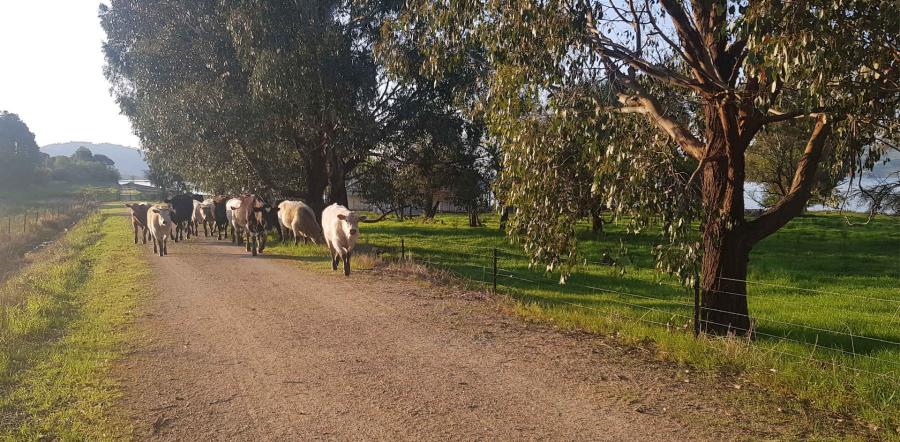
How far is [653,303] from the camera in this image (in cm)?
1309

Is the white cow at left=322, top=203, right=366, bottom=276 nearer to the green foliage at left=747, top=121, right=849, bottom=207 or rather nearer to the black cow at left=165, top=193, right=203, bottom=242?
the black cow at left=165, top=193, right=203, bottom=242

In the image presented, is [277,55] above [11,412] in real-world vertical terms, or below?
above

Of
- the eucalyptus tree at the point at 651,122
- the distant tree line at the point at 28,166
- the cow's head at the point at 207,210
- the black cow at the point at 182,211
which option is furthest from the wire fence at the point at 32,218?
the eucalyptus tree at the point at 651,122

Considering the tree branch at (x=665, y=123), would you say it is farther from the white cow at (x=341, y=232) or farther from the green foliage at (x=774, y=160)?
the green foliage at (x=774, y=160)

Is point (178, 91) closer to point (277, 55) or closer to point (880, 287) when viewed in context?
point (277, 55)

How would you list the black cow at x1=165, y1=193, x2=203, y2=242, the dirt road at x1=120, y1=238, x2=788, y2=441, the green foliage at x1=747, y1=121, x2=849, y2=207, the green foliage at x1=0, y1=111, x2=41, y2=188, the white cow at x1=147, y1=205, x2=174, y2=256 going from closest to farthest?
the dirt road at x1=120, y1=238, x2=788, y2=441
the white cow at x1=147, y1=205, x2=174, y2=256
the black cow at x1=165, y1=193, x2=203, y2=242
the green foliage at x1=747, y1=121, x2=849, y2=207
the green foliage at x1=0, y1=111, x2=41, y2=188

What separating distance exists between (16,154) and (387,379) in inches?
2469

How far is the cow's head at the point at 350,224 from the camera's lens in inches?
539

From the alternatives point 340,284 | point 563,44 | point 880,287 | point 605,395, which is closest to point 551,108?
point 563,44

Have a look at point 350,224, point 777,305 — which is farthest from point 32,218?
point 777,305

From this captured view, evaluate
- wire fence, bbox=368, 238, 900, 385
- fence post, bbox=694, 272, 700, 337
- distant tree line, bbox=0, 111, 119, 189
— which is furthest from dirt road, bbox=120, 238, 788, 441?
distant tree line, bbox=0, 111, 119, 189

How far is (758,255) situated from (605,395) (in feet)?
61.8

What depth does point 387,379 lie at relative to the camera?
622 cm

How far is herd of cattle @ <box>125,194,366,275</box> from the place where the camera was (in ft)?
47.1
